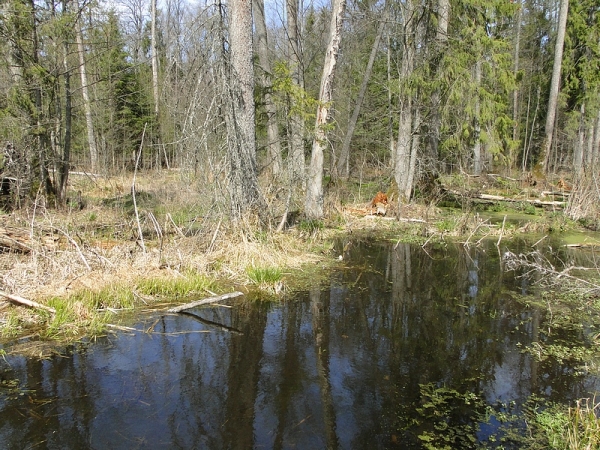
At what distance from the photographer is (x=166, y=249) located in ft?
25.3

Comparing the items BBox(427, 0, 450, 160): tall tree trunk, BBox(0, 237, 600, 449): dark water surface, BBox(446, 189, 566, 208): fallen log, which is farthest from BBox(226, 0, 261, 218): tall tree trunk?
BBox(446, 189, 566, 208): fallen log

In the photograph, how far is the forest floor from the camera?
223 inches

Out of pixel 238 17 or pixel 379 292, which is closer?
pixel 379 292

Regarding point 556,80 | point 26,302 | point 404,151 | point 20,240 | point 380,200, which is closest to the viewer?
point 26,302

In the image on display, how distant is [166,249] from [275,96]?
415 centimetres

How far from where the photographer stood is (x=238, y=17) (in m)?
8.78

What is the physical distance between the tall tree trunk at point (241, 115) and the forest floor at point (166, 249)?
44 centimetres

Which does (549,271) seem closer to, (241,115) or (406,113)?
(241,115)

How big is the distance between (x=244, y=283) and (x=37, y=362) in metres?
3.31

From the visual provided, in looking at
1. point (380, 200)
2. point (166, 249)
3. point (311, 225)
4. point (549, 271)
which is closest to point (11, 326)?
point (166, 249)

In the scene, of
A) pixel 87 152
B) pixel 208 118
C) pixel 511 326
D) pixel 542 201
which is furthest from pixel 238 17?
pixel 87 152

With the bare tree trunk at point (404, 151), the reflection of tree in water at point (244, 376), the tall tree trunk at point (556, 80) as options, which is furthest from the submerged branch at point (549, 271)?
the tall tree trunk at point (556, 80)

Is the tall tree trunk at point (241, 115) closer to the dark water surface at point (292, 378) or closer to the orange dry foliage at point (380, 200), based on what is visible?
the dark water surface at point (292, 378)

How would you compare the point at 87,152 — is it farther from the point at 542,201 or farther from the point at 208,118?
the point at 542,201
